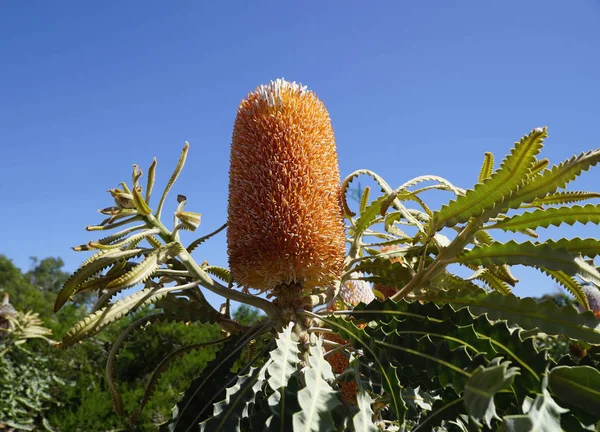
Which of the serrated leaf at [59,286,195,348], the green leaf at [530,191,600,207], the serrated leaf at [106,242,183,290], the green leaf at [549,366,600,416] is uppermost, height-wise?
the green leaf at [530,191,600,207]

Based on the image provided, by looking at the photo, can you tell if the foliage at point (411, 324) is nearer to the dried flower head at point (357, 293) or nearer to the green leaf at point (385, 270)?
the green leaf at point (385, 270)

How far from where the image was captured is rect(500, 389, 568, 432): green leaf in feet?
2.15

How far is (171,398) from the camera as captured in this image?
4.25 meters

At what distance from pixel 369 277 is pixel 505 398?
52 centimetres

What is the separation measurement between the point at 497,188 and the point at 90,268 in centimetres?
83

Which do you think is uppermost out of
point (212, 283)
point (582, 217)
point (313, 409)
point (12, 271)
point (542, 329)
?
point (12, 271)

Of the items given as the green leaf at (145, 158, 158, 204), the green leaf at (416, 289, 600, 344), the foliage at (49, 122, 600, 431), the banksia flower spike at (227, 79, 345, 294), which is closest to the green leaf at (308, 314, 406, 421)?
the foliage at (49, 122, 600, 431)

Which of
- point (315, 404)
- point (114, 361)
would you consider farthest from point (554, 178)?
point (114, 361)

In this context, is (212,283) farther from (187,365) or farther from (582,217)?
(187,365)

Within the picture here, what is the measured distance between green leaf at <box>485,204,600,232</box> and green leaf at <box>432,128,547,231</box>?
0.12 m

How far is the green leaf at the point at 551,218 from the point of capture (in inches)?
42.3

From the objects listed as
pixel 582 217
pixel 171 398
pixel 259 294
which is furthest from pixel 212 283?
pixel 171 398

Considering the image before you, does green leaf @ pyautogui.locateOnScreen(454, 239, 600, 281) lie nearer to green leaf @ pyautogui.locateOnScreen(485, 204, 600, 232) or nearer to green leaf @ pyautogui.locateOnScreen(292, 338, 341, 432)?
green leaf @ pyautogui.locateOnScreen(485, 204, 600, 232)

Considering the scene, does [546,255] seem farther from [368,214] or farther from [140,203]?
[140,203]
